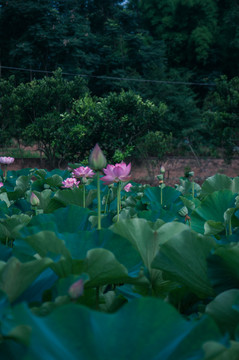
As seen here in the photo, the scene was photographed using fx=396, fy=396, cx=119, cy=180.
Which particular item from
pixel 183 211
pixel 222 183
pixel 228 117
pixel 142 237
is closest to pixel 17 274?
pixel 142 237

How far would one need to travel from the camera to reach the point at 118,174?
2.59 ft

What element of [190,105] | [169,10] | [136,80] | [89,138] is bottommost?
[89,138]

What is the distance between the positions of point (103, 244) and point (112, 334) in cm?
22

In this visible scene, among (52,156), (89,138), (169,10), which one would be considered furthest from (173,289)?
(169,10)

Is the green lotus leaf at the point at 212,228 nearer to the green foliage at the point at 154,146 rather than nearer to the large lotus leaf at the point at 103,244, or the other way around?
the large lotus leaf at the point at 103,244

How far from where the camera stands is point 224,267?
48 cm

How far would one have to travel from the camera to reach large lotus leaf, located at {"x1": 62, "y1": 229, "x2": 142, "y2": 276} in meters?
0.53

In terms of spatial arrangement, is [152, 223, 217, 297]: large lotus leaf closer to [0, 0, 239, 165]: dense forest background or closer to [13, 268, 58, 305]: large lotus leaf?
[13, 268, 58, 305]: large lotus leaf

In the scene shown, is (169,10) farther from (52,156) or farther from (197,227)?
(197,227)

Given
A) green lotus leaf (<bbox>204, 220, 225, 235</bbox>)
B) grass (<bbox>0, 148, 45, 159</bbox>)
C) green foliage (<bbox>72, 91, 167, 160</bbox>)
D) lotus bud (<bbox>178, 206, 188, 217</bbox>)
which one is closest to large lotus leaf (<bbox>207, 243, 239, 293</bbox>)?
green lotus leaf (<bbox>204, 220, 225, 235</bbox>)

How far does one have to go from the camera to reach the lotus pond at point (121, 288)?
326 millimetres

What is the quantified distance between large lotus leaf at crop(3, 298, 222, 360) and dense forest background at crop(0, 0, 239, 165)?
9.93 m

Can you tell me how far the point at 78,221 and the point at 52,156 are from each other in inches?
417

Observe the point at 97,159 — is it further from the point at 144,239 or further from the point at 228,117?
the point at 228,117
